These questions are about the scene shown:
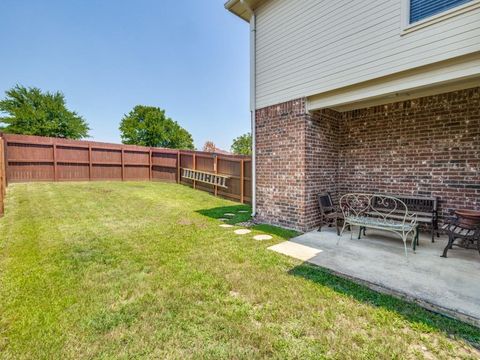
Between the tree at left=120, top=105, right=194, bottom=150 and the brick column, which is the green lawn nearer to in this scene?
the brick column

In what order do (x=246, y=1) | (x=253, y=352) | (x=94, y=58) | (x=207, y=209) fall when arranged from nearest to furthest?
(x=253, y=352) → (x=246, y=1) → (x=207, y=209) → (x=94, y=58)

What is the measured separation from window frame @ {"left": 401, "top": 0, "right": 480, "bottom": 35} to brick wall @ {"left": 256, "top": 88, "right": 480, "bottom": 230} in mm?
1834

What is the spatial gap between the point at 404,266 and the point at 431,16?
138 inches

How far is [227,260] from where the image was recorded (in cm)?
327

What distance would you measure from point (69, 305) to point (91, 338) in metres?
0.64

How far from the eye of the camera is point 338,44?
161 inches

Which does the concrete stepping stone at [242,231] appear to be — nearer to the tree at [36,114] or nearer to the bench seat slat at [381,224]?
the bench seat slat at [381,224]

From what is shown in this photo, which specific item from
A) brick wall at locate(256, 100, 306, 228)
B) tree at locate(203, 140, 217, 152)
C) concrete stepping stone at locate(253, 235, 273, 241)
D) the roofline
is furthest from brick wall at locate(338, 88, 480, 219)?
tree at locate(203, 140, 217, 152)

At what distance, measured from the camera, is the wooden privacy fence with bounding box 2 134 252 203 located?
916 centimetres

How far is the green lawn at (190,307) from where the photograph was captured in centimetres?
168

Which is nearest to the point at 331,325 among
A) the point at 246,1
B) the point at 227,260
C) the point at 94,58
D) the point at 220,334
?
the point at 220,334

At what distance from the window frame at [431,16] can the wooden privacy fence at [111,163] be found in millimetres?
5768

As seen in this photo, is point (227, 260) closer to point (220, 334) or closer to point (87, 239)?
point (220, 334)

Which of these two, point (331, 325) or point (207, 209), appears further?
point (207, 209)
